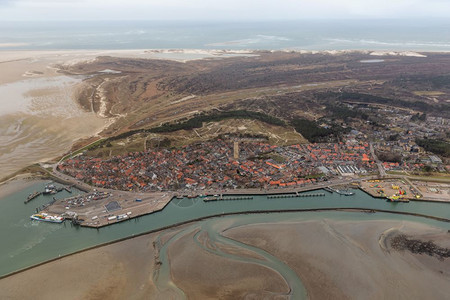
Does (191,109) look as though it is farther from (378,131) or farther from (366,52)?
(366,52)

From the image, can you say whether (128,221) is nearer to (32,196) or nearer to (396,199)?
(32,196)

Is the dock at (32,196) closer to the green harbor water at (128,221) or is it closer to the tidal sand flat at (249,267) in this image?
the green harbor water at (128,221)

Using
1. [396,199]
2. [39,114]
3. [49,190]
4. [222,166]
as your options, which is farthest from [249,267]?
[39,114]

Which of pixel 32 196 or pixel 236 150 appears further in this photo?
pixel 236 150

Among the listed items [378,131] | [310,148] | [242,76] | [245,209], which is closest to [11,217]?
[245,209]

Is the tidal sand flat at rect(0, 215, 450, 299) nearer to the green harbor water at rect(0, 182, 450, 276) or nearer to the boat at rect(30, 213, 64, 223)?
the green harbor water at rect(0, 182, 450, 276)

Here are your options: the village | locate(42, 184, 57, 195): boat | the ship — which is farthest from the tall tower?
locate(42, 184, 57, 195): boat
